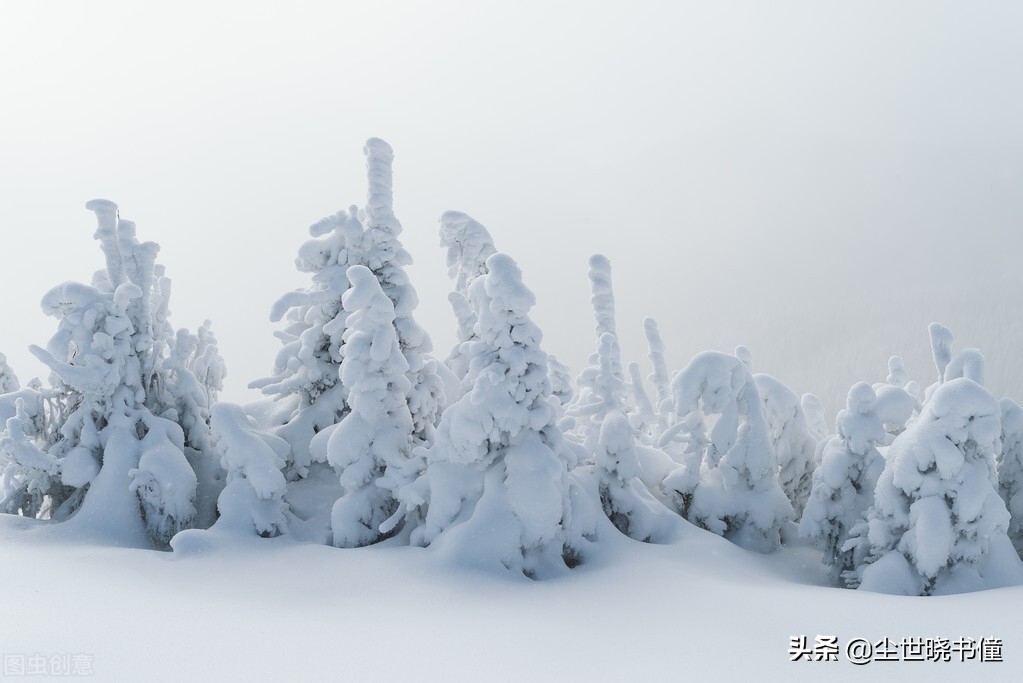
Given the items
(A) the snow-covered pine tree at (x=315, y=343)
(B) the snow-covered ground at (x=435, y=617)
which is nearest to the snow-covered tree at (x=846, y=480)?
(B) the snow-covered ground at (x=435, y=617)

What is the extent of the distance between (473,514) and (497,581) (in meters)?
1.52

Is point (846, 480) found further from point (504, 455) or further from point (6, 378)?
point (6, 378)

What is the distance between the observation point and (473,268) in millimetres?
19797

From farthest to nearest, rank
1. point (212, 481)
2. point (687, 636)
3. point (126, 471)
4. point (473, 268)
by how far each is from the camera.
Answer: point (473, 268) < point (212, 481) < point (126, 471) < point (687, 636)

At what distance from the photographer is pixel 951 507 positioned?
1327cm

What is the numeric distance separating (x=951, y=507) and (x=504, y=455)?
8625 millimetres

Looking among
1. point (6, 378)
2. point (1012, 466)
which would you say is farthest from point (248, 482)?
point (1012, 466)

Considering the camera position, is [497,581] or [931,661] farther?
[497,581]

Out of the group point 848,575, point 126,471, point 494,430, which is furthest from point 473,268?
point 848,575

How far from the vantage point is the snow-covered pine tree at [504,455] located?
43.5 ft

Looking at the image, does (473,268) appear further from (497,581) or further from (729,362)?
(497,581)

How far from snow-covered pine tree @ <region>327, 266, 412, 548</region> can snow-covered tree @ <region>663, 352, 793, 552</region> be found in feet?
22.3

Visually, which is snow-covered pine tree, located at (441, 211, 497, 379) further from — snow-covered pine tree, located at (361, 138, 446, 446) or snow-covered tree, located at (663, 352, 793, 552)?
snow-covered tree, located at (663, 352, 793, 552)

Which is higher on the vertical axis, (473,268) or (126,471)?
(473,268)
